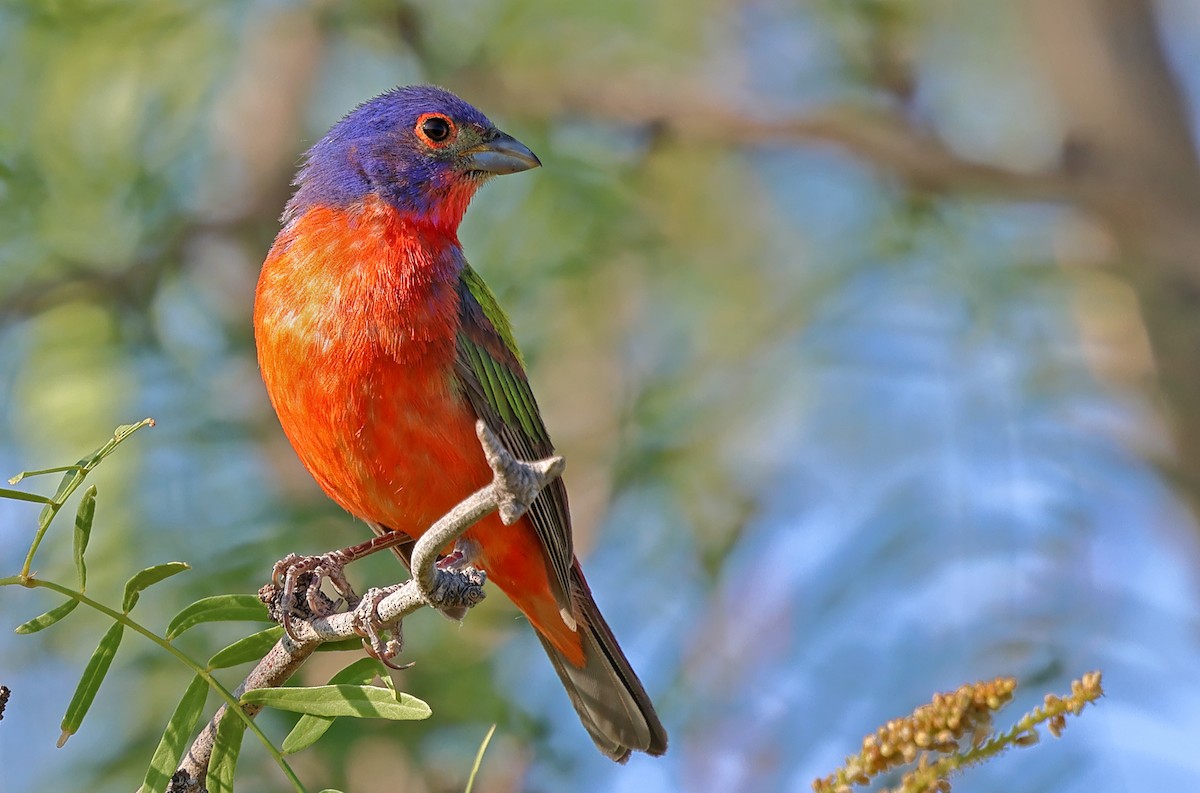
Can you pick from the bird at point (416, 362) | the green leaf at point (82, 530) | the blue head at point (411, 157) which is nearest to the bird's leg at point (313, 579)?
the bird at point (416, 362)

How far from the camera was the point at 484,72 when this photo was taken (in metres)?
8.91

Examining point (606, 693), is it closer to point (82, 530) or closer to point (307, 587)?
point (307, 587)

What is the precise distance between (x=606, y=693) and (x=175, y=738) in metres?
2.43

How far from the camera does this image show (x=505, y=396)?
4.62 meters

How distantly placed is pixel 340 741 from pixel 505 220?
297cm

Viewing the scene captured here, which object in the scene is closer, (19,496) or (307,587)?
(19,496)

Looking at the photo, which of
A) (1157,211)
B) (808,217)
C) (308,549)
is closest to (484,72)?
(808,217)

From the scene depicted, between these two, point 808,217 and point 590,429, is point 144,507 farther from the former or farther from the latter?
point 808,217

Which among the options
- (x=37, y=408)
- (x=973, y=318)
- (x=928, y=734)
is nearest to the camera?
(x=928, y=734)

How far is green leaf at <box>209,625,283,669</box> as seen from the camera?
2938 millimetres

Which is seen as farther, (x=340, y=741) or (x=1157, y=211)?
(x=1157, y=211)

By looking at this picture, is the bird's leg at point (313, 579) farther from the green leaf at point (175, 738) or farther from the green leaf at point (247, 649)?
the green leaf at point (175, 738)

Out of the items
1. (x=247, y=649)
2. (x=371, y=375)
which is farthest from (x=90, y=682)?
(x=371, y=375)

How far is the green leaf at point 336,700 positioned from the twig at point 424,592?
4.3 inches
